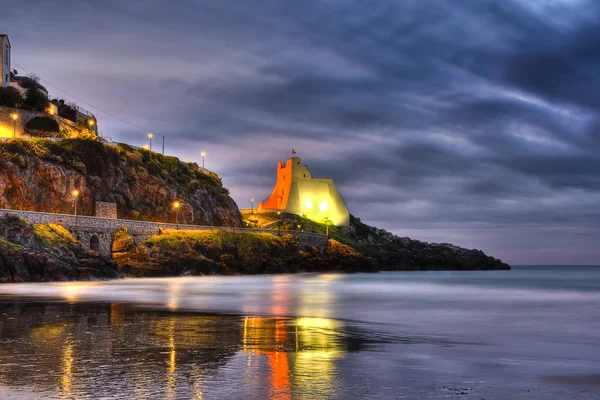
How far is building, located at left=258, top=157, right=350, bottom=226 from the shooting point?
139625 mm

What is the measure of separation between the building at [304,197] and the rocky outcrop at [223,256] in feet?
119

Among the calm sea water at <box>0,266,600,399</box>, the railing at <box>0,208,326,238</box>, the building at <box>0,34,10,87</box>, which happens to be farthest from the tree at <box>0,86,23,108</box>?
the calm sea water at <box>0,266,600,399</box>

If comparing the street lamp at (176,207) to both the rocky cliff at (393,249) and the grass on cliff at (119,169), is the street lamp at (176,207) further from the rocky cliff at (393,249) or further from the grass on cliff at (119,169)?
the rocky cliff at (393,249)

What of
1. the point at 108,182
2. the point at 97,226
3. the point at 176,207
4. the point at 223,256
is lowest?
the point at 223,256

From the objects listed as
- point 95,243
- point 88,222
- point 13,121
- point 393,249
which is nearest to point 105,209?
point 95,243

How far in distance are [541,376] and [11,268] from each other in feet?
130

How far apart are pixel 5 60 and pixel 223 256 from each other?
40.6 m

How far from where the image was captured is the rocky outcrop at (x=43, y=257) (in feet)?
141

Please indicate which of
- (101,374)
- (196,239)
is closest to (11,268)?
(196,239)

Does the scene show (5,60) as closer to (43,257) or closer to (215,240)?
(215,240)

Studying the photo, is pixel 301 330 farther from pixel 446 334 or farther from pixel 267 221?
pixel 267 221

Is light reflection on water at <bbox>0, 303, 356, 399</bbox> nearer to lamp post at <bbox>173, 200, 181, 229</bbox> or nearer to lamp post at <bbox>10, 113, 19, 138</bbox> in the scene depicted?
lamp post at <bbox>173, 200, 181, 229</bbox>

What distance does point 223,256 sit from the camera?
7362 cm

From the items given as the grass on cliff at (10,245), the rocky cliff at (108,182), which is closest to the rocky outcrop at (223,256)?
the rocky cliff at (108,182)
